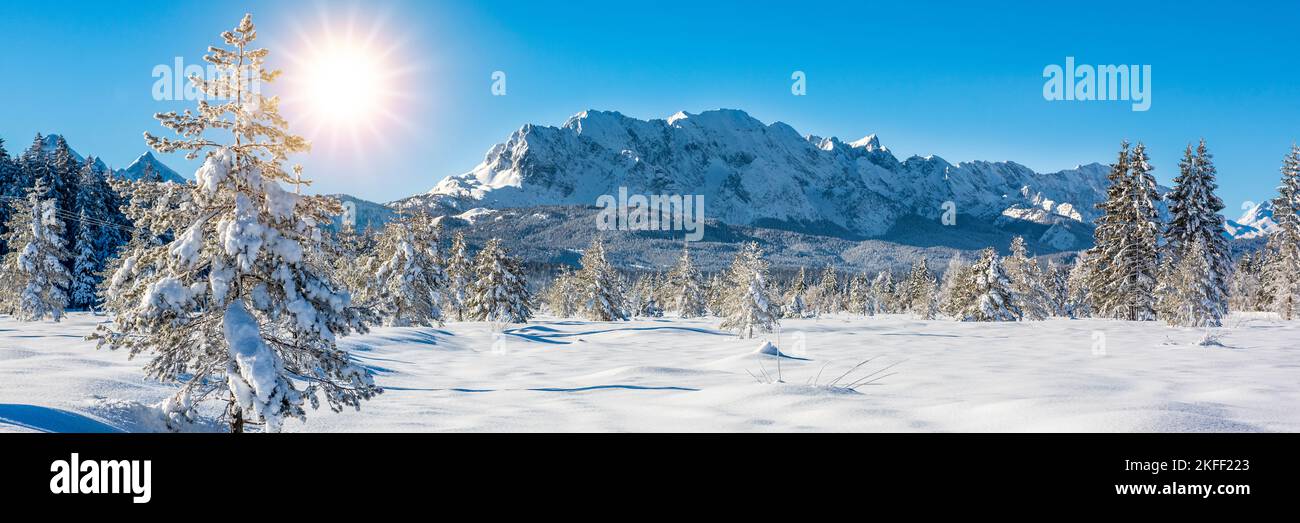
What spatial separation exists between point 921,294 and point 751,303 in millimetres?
56824

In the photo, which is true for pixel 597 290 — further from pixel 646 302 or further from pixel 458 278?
pixel 646 302

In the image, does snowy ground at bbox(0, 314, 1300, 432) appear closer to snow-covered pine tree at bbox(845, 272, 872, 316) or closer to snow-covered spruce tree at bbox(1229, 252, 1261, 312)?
snow-covered spruce tree at bbox(1229, 252, 1261, 312)

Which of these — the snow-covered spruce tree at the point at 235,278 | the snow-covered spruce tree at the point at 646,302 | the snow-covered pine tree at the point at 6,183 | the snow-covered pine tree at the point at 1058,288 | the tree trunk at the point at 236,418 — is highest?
the snow-covered pine tree at the point at 6,183

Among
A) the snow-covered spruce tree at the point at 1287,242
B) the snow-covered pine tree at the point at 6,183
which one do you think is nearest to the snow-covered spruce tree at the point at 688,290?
the snow-covered spruce tree at the point at 1287,242

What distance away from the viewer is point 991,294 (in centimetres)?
3903

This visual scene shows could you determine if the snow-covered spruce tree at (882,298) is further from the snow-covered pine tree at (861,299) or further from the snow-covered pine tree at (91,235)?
the snow-covered pine tree at (91,235)

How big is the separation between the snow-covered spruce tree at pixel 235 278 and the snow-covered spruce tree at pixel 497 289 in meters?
34.8

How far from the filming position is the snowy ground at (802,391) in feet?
21.3

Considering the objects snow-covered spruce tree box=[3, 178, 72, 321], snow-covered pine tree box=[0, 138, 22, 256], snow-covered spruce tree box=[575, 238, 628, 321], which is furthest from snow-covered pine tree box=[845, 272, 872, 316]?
snow-covered pine tree box=[0, 138, 22, 256]

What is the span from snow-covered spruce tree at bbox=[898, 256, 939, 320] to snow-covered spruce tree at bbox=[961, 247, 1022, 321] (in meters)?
22.7

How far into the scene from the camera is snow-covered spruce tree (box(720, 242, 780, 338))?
27.6 metres
